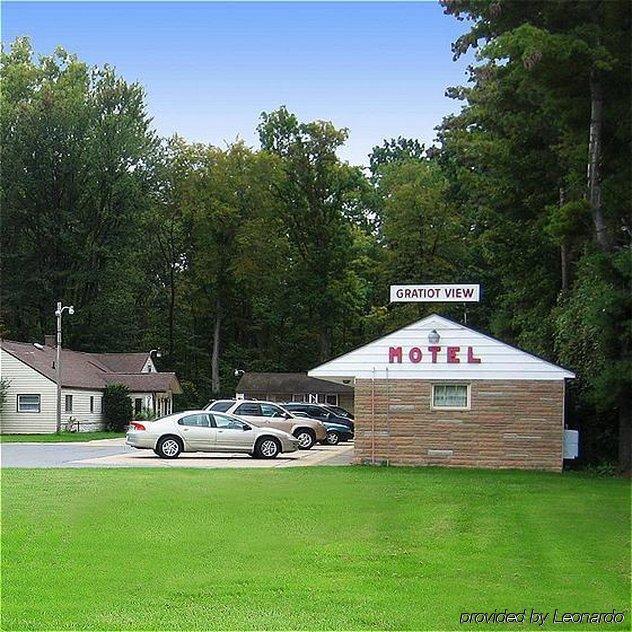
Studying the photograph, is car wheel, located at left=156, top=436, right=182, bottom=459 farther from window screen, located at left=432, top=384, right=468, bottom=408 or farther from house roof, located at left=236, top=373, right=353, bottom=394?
house roof, located at left=236, top=373, right=353, bottom=394

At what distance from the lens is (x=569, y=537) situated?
1195 centimetres

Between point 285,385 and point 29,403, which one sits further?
point 285,385

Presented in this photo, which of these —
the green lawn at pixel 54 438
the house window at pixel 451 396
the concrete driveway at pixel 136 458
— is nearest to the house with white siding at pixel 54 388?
the green lawn at pixel 54 438

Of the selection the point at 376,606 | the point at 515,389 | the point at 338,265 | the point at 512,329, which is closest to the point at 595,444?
the point at 515,389

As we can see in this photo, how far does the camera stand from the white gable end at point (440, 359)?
2308 cm

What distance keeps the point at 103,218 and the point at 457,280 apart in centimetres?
2404

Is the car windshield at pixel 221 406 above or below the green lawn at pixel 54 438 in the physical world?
above

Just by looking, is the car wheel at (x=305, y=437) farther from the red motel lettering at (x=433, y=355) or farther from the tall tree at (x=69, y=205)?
the tall tree at (x=69, y=205)

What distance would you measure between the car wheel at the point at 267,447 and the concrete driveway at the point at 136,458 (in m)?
0.28

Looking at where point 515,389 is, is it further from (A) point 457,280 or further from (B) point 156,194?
(B) point 156,194

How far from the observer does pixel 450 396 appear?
23.5 metres

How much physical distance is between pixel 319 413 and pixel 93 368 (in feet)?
63.8

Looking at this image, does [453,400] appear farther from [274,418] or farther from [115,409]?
[115,409]

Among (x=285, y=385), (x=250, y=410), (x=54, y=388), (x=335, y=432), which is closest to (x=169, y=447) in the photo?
(x=250, y=410)
